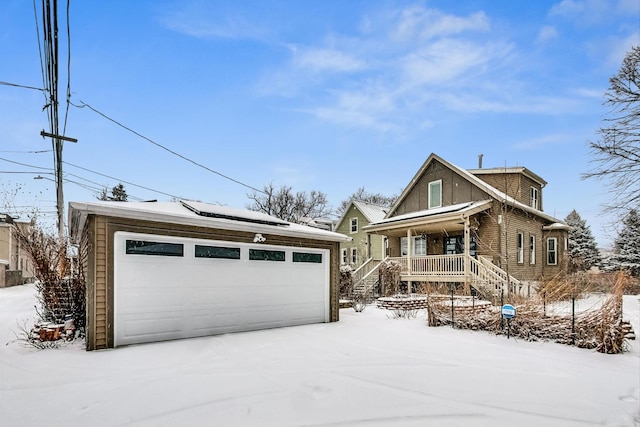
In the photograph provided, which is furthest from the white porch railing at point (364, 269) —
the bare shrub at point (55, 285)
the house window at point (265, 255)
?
the bare shrub at point (55, 285)

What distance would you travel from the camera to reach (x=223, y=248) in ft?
26.7

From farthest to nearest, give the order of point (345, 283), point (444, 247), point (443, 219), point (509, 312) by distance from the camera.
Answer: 1. point (444, 247)
2. point (345, 283)
3. point (443, 219)
4. point (509, 312)

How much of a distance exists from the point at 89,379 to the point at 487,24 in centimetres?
1344

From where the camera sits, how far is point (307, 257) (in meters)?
9.72

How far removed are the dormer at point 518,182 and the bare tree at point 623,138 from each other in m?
4.27

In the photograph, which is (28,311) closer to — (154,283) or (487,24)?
(154,283)

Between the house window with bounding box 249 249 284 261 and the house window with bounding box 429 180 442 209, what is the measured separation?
1176 cm

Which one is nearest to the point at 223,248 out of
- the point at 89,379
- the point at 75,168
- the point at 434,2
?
the point at 89,379

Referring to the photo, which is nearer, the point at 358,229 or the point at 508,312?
the point at 508,312

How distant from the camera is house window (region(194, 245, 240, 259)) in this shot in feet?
25.5

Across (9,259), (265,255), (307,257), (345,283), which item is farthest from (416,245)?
(9,259)

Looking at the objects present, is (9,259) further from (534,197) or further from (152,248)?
(534,197)

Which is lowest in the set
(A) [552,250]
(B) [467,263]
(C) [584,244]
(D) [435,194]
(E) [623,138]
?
(C) [584,244]

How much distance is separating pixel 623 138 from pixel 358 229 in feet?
57.1
